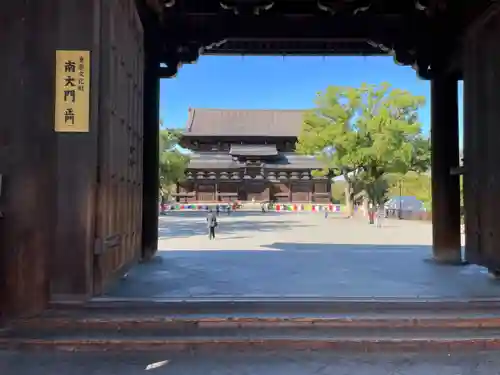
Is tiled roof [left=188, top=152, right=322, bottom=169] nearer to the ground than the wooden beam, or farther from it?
farther from it

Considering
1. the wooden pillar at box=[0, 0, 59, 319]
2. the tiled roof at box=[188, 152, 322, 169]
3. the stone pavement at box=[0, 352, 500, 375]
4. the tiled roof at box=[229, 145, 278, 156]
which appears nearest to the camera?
the stone pavement at box=[0, 352, 500, 375]

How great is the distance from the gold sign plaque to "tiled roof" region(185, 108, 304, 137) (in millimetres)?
41179

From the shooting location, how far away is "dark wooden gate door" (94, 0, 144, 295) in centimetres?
436

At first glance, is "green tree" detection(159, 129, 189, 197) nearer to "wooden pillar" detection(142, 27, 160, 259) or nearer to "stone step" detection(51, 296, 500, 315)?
"wooden pillar" detection(142, 27, 160, 259)

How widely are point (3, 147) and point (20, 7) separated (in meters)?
1.18

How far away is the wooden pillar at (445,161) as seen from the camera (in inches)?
305

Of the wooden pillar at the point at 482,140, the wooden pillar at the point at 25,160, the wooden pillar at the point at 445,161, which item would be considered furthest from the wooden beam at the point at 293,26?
the wooden pillar at the point at 25,160

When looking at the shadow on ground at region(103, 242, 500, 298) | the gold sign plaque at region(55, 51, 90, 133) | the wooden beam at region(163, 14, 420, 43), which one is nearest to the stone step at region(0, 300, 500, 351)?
the shadow on ground at region(103, 242, 500, 298)

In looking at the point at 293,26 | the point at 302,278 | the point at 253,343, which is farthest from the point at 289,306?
the point at 293,26

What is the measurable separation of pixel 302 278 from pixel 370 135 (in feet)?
67.0

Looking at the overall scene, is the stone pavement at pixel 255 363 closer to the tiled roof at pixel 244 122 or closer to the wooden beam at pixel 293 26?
the wooden beam at pixel 293 26

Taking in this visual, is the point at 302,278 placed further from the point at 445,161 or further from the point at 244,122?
the point at 244,122

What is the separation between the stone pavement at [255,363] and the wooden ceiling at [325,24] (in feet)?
16.5

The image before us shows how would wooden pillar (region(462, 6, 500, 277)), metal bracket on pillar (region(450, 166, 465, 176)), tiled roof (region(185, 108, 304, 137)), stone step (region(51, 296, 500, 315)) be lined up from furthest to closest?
tiled roof (region(185, 108, 304, 137)), metal bracket on pillar (region(450, 166, 465, 176)), wooden pillar (region(462, 6, 500, 277)), stone step (region(51, 296, 500, 315))
